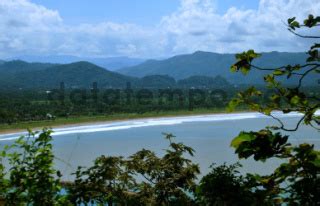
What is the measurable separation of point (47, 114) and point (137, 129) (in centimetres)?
925

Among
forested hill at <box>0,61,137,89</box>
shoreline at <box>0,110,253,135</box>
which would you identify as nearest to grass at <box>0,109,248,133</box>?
shoreline at <box>0,110,253,135</box>

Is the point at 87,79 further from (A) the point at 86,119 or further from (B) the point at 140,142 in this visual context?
(B) the point at 140,142

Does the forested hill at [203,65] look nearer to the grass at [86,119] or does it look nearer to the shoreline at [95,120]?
the grass at [86,119]

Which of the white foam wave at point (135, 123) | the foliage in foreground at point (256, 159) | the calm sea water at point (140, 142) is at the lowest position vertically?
the white foam wave at point (135, 123)

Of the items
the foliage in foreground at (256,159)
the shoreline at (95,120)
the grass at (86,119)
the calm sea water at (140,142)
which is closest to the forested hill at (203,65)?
the grass at (86,119)

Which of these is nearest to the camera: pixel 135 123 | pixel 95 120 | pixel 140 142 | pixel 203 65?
pixel 140 142

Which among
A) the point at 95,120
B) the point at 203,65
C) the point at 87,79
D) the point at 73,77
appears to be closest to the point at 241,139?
the point at 95,120

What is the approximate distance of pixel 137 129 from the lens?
87.1ft

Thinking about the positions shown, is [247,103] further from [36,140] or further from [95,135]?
[95,135]

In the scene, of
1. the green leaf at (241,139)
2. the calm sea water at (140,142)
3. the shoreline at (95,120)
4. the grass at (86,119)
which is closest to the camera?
the green leaf at (241,139)

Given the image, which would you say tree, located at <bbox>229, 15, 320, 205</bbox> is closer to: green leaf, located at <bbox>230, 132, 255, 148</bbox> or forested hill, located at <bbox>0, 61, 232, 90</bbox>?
green leaf, located at <bbox>230, 132, 255, 148</bbox>

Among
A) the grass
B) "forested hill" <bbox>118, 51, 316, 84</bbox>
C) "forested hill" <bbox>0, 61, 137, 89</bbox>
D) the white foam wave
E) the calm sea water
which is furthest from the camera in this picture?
"forested hill" <bbox>118, 51, 316, 84</bbox>

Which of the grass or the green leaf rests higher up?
the green leaf

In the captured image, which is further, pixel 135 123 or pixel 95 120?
pixel 95 120
